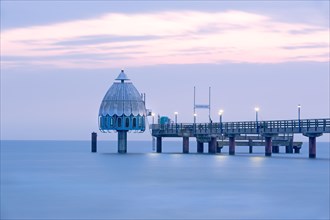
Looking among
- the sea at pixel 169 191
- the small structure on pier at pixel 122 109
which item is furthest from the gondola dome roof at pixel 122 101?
the sea at pixel 169 191

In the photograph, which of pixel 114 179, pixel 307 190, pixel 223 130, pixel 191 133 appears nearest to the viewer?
pixel 307 190

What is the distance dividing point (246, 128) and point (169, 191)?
3574 cm

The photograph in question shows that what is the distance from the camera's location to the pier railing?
7900 cm

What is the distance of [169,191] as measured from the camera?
177 ft

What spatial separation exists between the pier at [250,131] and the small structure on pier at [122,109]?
3852mm

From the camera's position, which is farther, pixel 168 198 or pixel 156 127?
pixel 156 127

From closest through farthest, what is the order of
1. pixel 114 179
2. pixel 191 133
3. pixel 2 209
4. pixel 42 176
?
pixel 2 209 < pixel 114 179 < pixel 42 176 < pixel 191 133

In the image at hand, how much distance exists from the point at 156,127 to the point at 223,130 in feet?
51.1

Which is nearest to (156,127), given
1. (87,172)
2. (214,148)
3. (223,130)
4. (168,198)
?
(214,148)

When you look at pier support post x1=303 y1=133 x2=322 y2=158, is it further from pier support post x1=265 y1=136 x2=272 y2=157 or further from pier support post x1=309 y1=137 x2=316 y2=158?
pier support post x1=265 y1=136 x2=272 y2=157

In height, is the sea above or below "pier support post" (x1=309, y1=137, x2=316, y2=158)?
below

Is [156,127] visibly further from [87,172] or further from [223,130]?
[87,172]

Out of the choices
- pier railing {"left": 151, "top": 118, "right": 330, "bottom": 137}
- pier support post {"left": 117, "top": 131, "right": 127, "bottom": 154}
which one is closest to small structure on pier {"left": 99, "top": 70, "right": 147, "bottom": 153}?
pier support post {"left": 117, "top": 131, "right": 127, "bottom": 154}

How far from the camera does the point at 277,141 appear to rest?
361 ft
